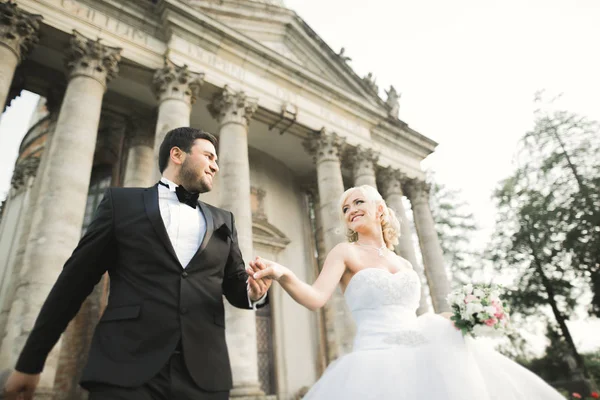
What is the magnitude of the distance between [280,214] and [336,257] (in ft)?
41.1

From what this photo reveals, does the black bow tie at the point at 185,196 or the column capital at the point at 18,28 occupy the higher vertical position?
the column capital at the point at 18,28

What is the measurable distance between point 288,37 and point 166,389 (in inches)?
594

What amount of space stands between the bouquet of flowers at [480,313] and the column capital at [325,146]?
426 inches

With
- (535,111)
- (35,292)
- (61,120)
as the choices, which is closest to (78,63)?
(61,120)

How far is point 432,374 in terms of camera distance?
102 inches

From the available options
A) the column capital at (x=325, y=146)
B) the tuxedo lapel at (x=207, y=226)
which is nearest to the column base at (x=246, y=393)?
the tuxedo lapel at (x=207, y=226)

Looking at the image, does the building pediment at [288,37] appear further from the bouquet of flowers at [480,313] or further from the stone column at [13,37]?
the bouquet of flowers at [480,313]

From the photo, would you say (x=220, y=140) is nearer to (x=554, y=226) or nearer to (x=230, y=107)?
(x=230, y=107)

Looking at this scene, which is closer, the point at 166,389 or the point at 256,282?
the point at 166,389

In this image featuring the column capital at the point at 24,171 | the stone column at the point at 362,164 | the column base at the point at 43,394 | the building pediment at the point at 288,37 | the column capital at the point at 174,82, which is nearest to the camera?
the column base at the point at 43,394

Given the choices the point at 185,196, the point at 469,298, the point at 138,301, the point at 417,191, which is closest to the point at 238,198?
the point at 185,196

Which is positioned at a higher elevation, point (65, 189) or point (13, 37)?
point (13, 37)

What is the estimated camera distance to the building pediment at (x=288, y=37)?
13.2 m

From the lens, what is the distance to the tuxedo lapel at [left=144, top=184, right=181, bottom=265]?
2296mm
